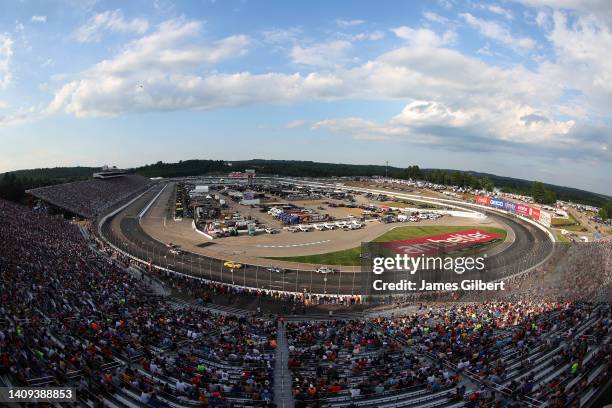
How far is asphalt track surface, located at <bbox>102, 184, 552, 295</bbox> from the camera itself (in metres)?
33.7

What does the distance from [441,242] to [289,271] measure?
24.4 meters

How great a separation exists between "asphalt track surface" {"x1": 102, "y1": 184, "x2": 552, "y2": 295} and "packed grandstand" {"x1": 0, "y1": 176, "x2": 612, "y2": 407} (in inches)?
156

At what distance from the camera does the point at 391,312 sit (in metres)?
28.1

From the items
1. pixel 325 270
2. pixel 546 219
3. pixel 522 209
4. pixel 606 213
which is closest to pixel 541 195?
pixel 606 213

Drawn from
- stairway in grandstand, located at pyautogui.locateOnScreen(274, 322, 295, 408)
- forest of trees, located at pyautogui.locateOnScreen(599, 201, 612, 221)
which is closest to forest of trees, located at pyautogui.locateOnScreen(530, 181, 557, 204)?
forest of trees, located at pyautogui.locateOnScreen(599, 201, 612, 221)

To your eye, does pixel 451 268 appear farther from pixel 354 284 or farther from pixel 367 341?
pixel 367 341

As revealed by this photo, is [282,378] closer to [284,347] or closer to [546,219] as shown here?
[284,347]

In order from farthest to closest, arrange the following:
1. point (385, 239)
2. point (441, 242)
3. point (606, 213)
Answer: point (606, 213)
point (385, 239)
point (441, 242)

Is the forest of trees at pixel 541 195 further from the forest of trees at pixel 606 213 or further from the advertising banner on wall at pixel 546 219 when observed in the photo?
the advertising banner on wall at pixel 546 219

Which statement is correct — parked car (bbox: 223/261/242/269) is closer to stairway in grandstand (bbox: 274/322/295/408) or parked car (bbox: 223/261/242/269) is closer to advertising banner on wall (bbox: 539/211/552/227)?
stairway in grandstand (bbox: 274/322/295/408)

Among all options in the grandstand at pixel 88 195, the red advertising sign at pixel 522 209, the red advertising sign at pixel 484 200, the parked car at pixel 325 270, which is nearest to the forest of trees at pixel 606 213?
the red advertising sign at pixel 522 209

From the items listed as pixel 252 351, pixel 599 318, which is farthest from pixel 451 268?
pixel 252 351

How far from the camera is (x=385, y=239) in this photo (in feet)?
187

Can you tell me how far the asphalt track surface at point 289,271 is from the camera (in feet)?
111
